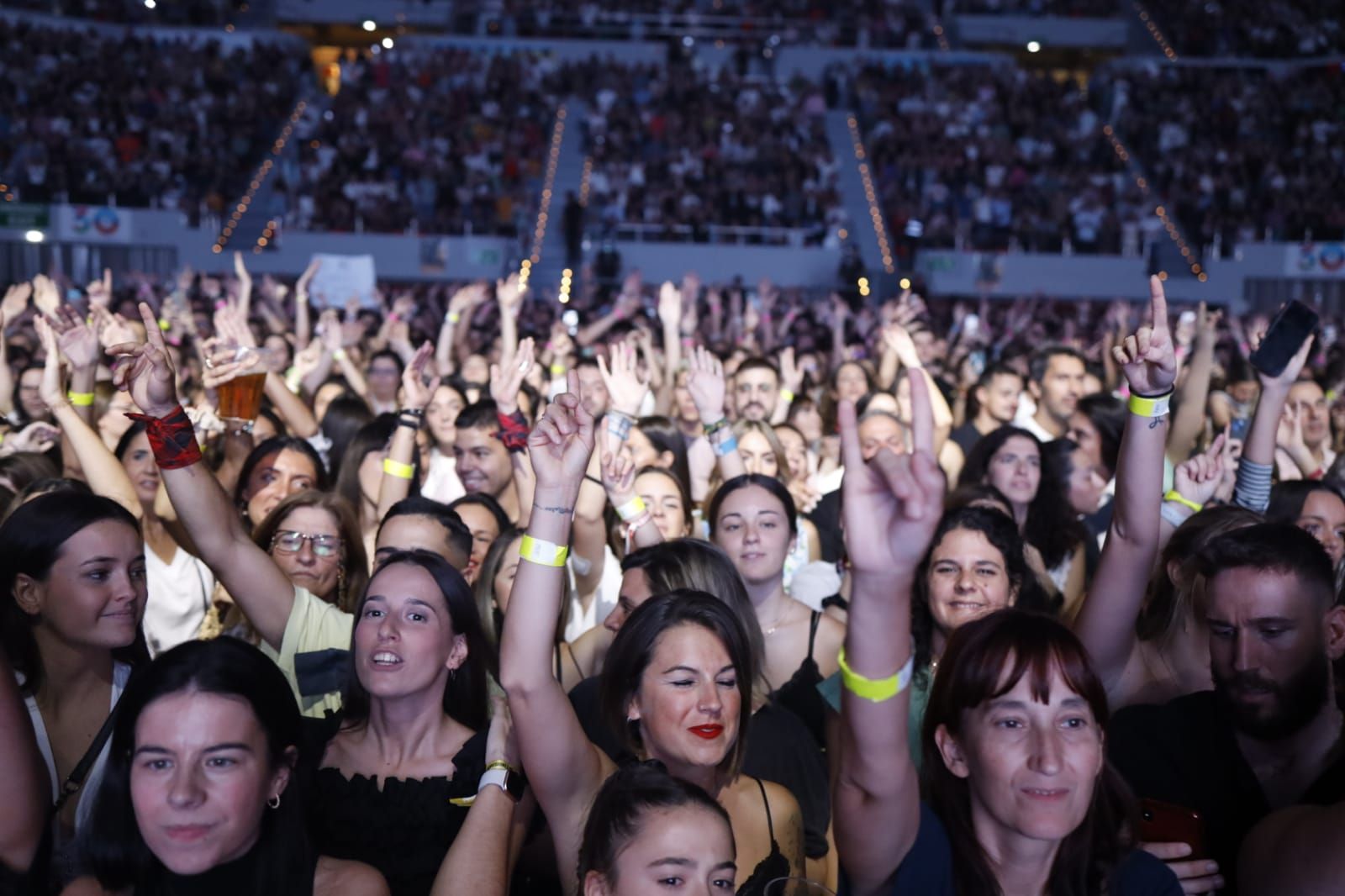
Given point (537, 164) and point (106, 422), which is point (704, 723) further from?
point (537, 164)

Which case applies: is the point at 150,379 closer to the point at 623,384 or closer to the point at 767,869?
the point at 767,869

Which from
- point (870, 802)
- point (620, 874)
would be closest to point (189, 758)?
point (620, 874)

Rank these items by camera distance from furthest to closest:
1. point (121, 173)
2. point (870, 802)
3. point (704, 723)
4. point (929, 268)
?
1. point (121, 173)
2. point (929, 268)
3. point (704, 723)
4. point (870, 802)

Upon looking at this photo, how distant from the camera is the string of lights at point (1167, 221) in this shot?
19453 millimetres

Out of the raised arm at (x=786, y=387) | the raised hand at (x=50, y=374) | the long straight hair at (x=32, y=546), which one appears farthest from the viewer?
the raised arm at (x=786, y=387)

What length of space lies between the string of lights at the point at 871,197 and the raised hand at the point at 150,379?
16.7m

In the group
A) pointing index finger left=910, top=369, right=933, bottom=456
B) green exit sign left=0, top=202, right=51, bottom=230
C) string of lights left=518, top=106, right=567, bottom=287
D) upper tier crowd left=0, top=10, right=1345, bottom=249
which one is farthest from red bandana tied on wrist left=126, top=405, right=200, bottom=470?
green exit sign left=0, top=202, right=51, bottom=230

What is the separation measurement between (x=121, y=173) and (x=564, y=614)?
18.8 m

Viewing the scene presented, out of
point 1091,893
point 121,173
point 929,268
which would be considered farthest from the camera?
point 121,173

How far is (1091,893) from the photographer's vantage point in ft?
7.75

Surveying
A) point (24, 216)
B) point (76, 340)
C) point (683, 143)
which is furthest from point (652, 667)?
point (683, 143)

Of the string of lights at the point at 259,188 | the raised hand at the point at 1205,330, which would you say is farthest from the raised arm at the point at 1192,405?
the string of lights at the point at 259,188

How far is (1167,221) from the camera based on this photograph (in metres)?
21.1

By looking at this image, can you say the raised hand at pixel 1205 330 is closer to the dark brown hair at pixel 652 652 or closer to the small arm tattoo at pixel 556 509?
the dark brown hair at pixel 652 652
